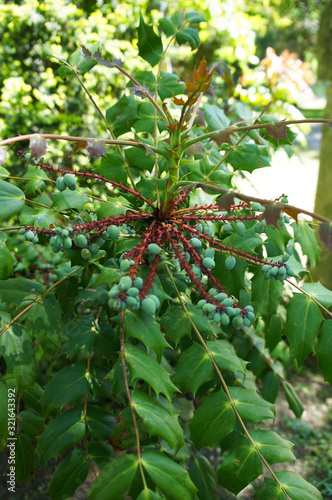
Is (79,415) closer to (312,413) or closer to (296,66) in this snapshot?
(312,413)

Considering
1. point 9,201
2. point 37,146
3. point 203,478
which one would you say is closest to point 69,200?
point 9,201

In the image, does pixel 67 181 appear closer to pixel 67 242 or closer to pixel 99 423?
pixel 67 242

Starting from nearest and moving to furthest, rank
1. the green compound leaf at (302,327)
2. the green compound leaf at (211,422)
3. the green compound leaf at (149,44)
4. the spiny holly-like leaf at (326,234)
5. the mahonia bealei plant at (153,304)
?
the spiny holly-like leaf at (326,234) < the mahonia bealei plant at (153,304) < the green compound leaf at (211,422) < the green compound leaf at (302,327) < the green compound leaf at (149,44)

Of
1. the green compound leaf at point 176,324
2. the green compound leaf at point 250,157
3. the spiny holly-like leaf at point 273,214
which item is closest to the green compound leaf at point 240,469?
the green compound leaf at point 176,324

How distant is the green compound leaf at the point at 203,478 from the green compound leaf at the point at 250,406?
397 millimetres

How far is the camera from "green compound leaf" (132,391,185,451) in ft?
2.21

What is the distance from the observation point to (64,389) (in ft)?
2.84

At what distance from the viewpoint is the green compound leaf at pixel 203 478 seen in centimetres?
110

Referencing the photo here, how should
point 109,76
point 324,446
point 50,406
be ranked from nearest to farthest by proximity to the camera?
point 50,406 → point 324,446 → point 109,76

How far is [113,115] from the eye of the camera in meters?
1.10

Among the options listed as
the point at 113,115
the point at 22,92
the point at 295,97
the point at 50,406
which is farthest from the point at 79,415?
the point at 295,97

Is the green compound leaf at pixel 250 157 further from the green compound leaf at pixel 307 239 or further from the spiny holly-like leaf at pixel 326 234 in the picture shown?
the spiny holly-like leaf at pixel 326 234

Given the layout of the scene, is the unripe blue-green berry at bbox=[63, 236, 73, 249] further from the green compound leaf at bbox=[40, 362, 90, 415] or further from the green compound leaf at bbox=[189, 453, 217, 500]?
the green compound leaf at bbox=[189, 453, 217, 500]

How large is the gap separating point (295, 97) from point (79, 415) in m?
2.74
